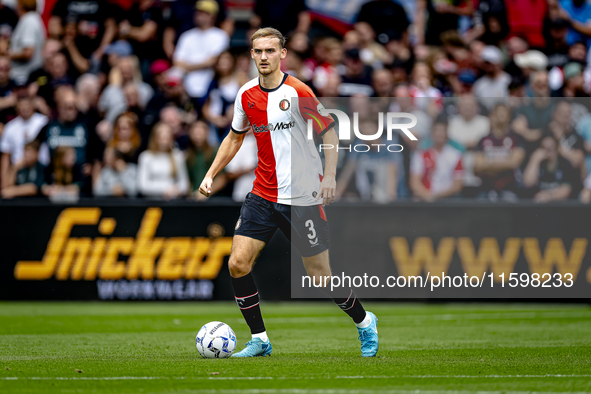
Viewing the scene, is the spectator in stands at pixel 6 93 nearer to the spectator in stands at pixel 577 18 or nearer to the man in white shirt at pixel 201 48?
the man in white shirt at pixel 201 48

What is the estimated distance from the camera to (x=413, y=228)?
12.3 meters

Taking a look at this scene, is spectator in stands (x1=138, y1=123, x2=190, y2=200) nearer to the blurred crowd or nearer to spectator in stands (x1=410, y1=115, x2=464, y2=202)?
the blurred crowd

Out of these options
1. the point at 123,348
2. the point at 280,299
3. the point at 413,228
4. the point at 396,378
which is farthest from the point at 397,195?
the point at 396,378

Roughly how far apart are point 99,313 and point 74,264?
1367 millimetres

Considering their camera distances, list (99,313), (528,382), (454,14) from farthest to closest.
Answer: (454,14), (99,313), (528,382)

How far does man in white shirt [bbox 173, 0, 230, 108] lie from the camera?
14688 millimetres

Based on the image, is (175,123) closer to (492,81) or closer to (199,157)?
(199,157)

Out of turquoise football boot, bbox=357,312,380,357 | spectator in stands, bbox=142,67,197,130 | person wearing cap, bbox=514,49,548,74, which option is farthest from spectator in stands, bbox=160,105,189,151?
turquoise football boot, bbox=357,312,380,357

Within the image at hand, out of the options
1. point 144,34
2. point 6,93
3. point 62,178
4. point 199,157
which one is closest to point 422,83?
point 199,157

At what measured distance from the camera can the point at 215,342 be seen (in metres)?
6.85

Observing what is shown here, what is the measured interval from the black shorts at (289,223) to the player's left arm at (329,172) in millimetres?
253

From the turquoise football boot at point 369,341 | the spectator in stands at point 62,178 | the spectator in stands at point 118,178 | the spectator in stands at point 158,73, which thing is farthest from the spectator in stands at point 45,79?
the turquoise football boot at point 369,341

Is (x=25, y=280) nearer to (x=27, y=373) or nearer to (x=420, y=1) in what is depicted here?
(x=27, y=373)

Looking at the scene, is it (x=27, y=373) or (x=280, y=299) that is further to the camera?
(x=280, y=299)
